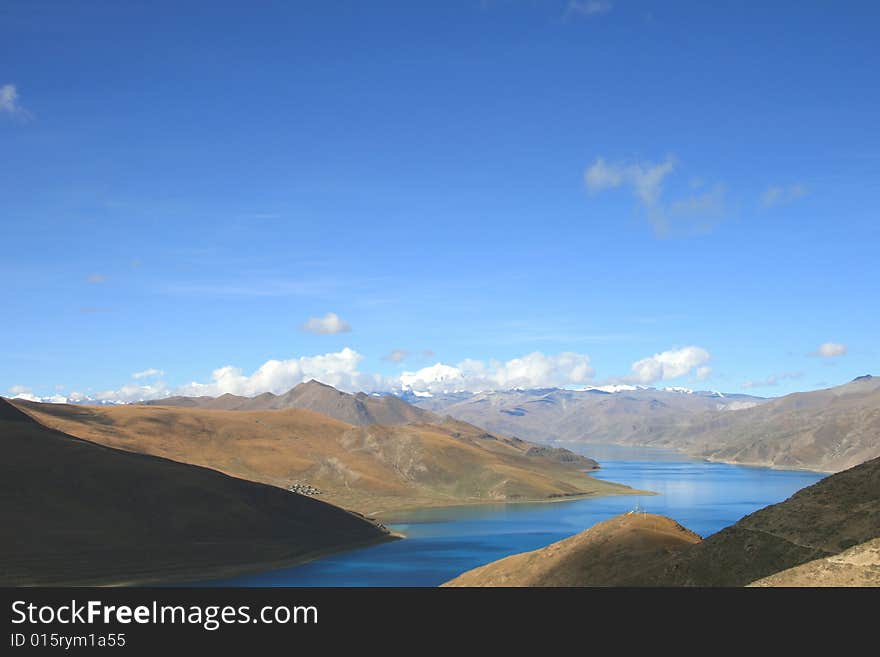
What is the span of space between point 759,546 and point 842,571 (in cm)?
1264

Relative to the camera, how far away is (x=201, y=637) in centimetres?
1842

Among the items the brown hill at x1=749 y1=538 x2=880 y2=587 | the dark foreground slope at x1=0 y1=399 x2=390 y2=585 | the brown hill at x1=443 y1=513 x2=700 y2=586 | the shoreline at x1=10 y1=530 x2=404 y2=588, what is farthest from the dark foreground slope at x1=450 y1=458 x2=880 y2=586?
the dark foreground slope at x1=0 y1=399 x2=390 y2=585

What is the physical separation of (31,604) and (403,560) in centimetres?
15946

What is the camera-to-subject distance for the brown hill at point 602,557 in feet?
236

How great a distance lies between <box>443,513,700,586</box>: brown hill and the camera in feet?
236

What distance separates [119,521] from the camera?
529 ft

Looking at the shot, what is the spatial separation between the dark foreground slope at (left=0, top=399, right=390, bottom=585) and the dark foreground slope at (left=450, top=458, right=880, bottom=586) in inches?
3821

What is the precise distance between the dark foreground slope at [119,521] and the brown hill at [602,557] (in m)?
84.9

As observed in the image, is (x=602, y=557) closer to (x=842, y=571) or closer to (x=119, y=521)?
(x=842, y=571)

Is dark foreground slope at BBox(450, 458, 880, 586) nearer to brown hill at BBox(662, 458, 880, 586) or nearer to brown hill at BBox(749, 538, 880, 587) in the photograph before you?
brown hill at BBox(662, 458, 880, 586)

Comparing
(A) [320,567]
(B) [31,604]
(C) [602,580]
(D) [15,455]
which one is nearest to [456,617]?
(B) [31,604]

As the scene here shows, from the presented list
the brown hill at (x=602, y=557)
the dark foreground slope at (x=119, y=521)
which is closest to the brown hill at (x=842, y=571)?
the brown hill at (x=602, y=557)

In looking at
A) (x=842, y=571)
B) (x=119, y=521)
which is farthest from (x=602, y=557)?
(x=119, y=521)

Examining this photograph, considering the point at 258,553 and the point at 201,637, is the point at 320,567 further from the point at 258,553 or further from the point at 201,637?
the point at 201,637
